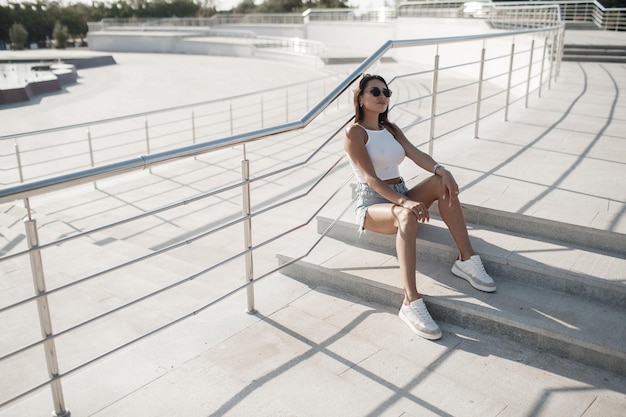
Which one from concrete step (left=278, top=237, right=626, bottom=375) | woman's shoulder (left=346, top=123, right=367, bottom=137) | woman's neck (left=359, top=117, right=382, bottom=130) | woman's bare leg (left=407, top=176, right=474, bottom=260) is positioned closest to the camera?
concrete step (left=278, top=237, right=626, bottom=375)

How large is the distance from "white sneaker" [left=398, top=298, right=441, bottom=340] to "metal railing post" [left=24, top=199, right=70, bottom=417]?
164 centimetres

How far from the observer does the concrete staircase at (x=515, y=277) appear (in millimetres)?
2705

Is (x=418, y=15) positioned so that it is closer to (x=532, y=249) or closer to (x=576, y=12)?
(x=576, y=12)

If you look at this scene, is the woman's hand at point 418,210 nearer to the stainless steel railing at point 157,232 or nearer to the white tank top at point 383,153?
the white tank top at point 383,153

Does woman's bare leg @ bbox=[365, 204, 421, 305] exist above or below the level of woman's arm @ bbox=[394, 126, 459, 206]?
below

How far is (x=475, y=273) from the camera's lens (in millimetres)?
3070

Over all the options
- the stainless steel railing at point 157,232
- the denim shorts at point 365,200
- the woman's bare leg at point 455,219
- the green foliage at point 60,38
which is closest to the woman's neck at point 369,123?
the stainless steel railing at point 157,232

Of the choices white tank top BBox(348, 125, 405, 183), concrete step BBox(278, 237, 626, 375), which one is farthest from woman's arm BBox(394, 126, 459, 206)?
concrete step BBox(278, 237, 626, 375)

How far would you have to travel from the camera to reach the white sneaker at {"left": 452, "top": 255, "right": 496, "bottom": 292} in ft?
9.94

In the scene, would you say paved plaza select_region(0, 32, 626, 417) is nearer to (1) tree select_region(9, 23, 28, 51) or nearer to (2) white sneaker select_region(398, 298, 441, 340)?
(2) white sneaker select_region(398, 298, 441, 340)

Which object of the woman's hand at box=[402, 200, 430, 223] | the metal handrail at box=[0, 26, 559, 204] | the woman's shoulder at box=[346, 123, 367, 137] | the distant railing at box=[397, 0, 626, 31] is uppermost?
the distant railing at box=[397, 0, 626, 31]

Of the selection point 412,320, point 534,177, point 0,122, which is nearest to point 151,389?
point 412,320

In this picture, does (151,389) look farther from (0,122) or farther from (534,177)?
(0,122)

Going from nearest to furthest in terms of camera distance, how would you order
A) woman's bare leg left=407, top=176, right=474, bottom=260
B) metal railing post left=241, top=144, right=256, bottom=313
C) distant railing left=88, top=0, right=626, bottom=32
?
metal railing post left=241, top=144, right=256, bottom=313 < woman's bare leg left=407, top=176, right=474, bottom=260 < distant railing left=88, top=0, right=626, bottom=32
